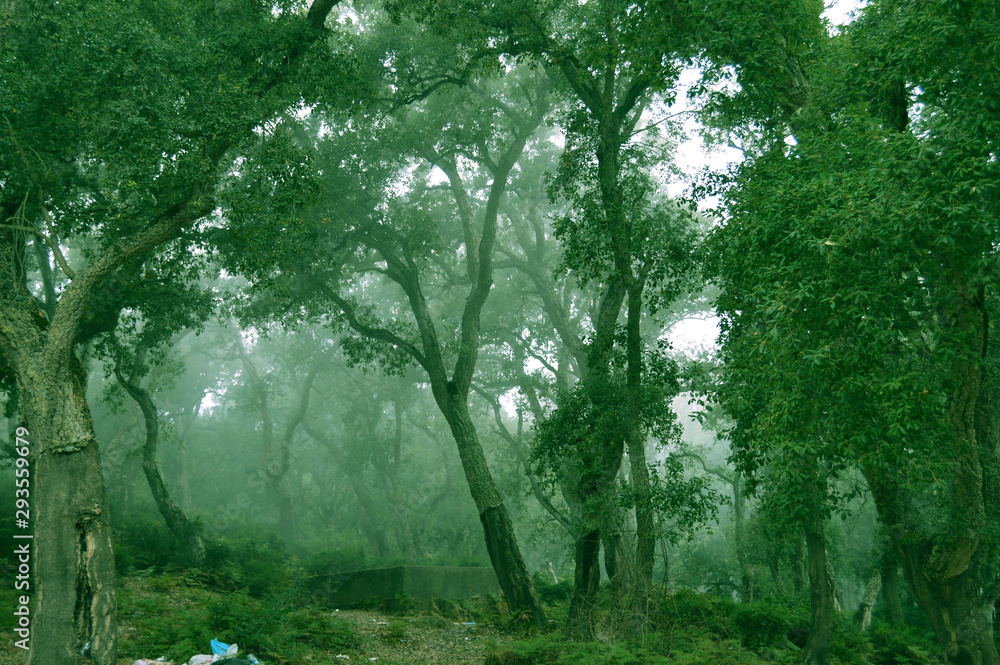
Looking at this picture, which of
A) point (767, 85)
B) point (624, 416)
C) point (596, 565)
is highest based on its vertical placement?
point (767, 85)

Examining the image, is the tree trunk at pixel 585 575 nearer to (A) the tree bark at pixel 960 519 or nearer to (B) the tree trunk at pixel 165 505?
(A) the tree bark at pixel 960 519

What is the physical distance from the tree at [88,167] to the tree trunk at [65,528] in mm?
12

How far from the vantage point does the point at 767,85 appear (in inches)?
326

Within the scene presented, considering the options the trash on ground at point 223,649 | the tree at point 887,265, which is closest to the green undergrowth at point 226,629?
the trash on ground at point 223,649

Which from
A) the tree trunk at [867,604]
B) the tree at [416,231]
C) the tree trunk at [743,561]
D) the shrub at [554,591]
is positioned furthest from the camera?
the tree trunk at [743,561]

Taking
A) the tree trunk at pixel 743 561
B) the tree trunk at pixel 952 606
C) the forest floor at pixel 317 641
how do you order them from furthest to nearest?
the tree trunk at pixel 743 561 → the forest floor at pixel 317 641 → the tree trunk at pixel 952 606

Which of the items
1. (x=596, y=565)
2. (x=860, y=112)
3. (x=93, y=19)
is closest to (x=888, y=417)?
(x=860, y=112)

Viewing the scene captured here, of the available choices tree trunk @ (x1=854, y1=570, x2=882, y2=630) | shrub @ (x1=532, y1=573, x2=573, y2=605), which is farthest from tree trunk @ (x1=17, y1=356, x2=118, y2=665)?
tree trunk @ (x1=854, y1=570, x2=882, y2=630)

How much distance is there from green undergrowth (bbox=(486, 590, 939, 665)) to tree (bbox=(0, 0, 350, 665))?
512 cm

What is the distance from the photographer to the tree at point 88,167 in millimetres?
6840

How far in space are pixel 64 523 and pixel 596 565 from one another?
7.70m

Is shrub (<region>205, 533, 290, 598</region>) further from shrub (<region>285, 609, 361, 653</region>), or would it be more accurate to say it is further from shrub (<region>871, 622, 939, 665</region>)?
shrub (<region>871, 622, 939, 665</region>)

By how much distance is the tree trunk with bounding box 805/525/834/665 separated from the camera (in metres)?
10.2

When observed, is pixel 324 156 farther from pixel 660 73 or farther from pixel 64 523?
pixel 64 523
